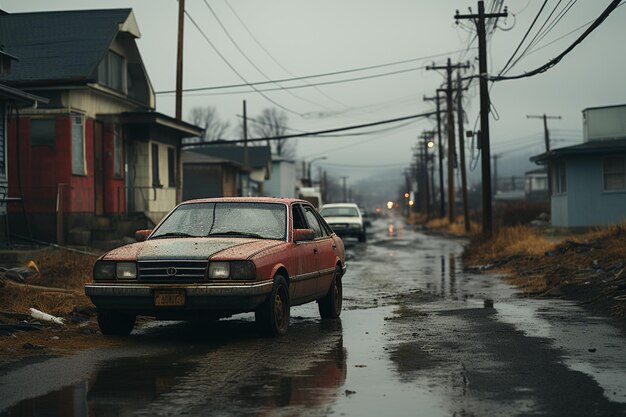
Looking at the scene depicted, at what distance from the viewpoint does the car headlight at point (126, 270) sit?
404 inches

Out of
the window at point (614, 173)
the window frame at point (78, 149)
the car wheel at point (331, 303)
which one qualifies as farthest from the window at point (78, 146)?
the window at point (614, 173)

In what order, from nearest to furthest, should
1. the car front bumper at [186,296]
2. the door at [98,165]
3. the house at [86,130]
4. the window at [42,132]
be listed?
the car front bumper at [186,296] → the house at [86,130] → the window at [42,132] → the door at [98,165]

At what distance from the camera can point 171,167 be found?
36000 mm

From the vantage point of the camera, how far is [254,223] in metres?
11.6

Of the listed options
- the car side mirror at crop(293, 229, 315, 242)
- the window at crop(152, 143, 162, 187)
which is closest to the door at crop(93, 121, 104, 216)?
the window at crop(152, 143, 162, 187)

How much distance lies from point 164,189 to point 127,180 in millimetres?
2517

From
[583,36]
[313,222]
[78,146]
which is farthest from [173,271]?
[78,146]

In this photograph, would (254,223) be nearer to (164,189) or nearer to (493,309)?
(493,309)

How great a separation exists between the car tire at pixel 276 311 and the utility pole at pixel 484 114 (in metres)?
19.7

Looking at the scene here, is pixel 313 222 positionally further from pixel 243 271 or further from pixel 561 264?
pixel 561 264

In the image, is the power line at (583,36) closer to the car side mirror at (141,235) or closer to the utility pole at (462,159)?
the car side mirror at (141,235)

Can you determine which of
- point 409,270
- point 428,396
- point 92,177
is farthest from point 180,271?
point 92,177

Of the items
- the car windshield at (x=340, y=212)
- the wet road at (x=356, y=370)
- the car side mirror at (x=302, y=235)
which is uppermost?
the car windshield at (x=340, y=212)

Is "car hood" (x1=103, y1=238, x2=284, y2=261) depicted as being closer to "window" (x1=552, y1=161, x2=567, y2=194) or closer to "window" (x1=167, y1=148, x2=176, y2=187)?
"window" (x1=167, y1=148, x2=176, y2=187)
